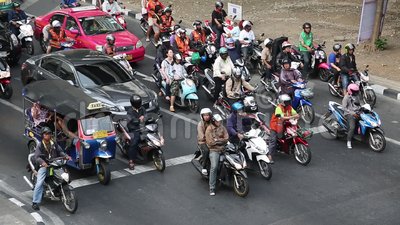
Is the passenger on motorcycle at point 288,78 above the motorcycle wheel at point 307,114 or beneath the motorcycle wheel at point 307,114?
above

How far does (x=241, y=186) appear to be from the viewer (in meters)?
14.2

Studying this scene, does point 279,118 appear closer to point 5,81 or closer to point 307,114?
point 307,114

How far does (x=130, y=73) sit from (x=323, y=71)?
20.7 ft

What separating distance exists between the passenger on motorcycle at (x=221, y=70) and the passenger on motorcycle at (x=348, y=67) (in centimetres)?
310

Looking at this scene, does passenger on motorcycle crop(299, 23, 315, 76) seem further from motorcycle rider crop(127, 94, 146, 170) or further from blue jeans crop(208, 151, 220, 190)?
blue jeans crop(208, 151, 220, 190)

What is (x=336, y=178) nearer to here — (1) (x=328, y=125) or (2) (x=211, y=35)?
(1) (x=328, y=125)

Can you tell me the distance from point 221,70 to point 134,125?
14.3ft

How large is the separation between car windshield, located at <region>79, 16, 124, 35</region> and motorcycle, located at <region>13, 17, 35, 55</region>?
2.06 metres

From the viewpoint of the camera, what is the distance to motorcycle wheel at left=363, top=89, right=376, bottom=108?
19.6m

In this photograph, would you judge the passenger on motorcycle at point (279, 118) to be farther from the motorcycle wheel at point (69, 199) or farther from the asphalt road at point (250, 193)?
the motorcycle wheel at point (69, 199)

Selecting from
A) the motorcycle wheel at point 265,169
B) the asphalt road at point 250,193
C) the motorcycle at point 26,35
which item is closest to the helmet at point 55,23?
the motorcycle at point 26,35

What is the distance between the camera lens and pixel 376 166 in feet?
52.2

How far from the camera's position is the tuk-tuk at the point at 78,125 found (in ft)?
47.4

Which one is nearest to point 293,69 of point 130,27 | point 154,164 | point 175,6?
point 154,164
